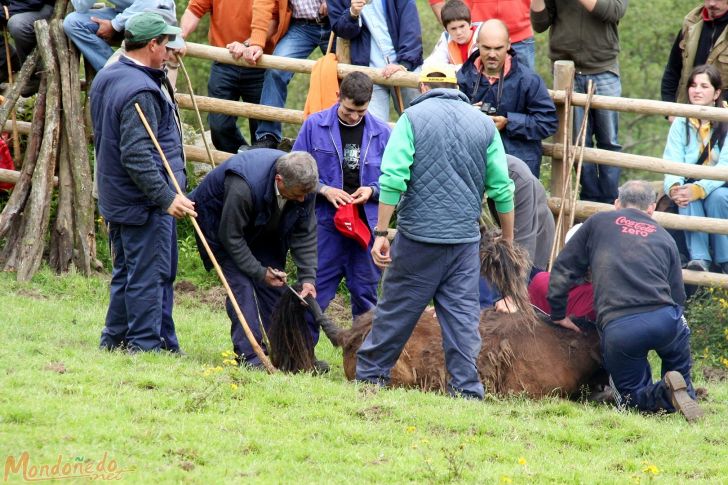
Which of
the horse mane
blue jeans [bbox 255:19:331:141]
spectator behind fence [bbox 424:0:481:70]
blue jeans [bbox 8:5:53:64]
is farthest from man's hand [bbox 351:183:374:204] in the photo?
blue jeans [bbox 8:5:53:64]

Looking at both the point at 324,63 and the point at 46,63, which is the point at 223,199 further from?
the point at 46,63

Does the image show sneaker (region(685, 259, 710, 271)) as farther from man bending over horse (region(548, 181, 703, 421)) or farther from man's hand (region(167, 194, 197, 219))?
man's hand (region(167, 194, 197, 219))

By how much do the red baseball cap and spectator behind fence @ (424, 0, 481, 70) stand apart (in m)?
1.69

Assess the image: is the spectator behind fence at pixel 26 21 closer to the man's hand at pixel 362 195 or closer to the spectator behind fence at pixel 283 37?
the spectator behind fence at pixel 283 37

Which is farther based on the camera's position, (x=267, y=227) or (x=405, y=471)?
(x=267, y=227)

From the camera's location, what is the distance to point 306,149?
8633 mm

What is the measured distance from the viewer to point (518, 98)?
9.31 meters

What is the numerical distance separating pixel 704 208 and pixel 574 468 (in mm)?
4382

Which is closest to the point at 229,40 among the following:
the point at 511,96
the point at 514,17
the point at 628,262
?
the point at 514,17

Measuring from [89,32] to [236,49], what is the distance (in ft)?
4.38

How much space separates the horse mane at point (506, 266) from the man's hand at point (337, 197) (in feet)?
3.84

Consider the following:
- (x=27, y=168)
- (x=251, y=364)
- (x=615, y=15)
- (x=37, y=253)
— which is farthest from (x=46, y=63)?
(x=615, y=15)

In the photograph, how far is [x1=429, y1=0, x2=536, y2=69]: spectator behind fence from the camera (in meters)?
10.1

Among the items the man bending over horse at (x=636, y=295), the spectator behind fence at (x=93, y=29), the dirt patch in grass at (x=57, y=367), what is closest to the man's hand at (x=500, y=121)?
the man bending over horse at (x=636, y=295)
